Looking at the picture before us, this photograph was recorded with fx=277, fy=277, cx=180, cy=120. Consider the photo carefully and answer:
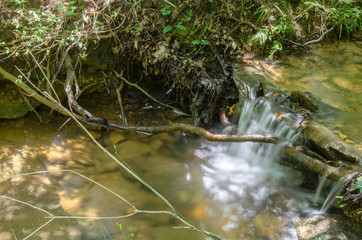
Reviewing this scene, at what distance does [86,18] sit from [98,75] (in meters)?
1.03

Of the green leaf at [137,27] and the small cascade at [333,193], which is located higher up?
the green leaf at [137,27]

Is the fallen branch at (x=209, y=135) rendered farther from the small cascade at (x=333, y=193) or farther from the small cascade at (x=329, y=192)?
the small cascade at (x=333, y=193)

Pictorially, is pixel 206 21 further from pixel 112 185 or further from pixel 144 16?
pixel 112 185

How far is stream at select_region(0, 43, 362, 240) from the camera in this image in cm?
298

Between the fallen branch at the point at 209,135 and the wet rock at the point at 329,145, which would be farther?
the fallen branch at the point at 209,135

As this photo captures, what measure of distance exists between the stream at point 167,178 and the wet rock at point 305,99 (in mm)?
251

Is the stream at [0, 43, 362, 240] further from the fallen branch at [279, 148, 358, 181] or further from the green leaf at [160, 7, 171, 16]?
the green leaf at [160, 7, 171, 16]

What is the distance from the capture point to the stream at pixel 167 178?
2977 mm

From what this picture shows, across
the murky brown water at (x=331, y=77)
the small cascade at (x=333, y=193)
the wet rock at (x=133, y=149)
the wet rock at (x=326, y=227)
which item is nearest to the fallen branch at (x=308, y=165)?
the small cascade at (x=333, y=193)

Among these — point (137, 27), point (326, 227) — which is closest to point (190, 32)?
point (137, 27)

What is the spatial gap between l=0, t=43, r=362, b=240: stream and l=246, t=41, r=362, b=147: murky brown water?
18 mm

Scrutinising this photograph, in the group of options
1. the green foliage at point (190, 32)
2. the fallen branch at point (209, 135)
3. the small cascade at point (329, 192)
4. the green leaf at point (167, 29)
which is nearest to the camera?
the small cascade at point (329, 192)

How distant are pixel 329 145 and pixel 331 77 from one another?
73.7 inches

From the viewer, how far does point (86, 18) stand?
412 cm
